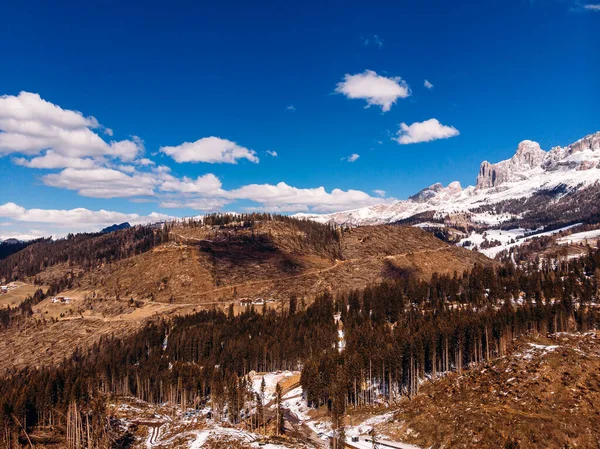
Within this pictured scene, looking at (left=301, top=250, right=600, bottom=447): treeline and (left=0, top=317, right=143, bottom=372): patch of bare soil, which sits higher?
(left=301, top=250, right=600, bottom=447): treeline

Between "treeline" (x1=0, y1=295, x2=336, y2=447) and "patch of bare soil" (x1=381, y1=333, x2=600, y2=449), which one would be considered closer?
"patch of bare soil" (x1=381, y1=333, x2=600, y2=449)

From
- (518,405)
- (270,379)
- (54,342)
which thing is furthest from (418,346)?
(54,342)

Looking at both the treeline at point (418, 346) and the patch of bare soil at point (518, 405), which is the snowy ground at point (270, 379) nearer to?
the treeline at point (418, 346)

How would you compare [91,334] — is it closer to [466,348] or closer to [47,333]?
[47,333]

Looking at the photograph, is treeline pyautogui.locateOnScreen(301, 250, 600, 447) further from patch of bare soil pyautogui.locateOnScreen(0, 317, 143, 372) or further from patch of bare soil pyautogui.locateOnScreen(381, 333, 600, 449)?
patch of bare soil pyautogui.locateOnScreen(0, 317, 143, 372)

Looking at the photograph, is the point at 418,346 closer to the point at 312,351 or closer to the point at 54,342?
the point at 312,351

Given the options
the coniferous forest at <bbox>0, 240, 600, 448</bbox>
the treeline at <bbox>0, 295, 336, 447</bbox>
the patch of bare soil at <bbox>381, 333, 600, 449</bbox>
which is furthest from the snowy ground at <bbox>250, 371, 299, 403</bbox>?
the patch of bare soil at <bbox>381, 333, 600, 449</bbox>
